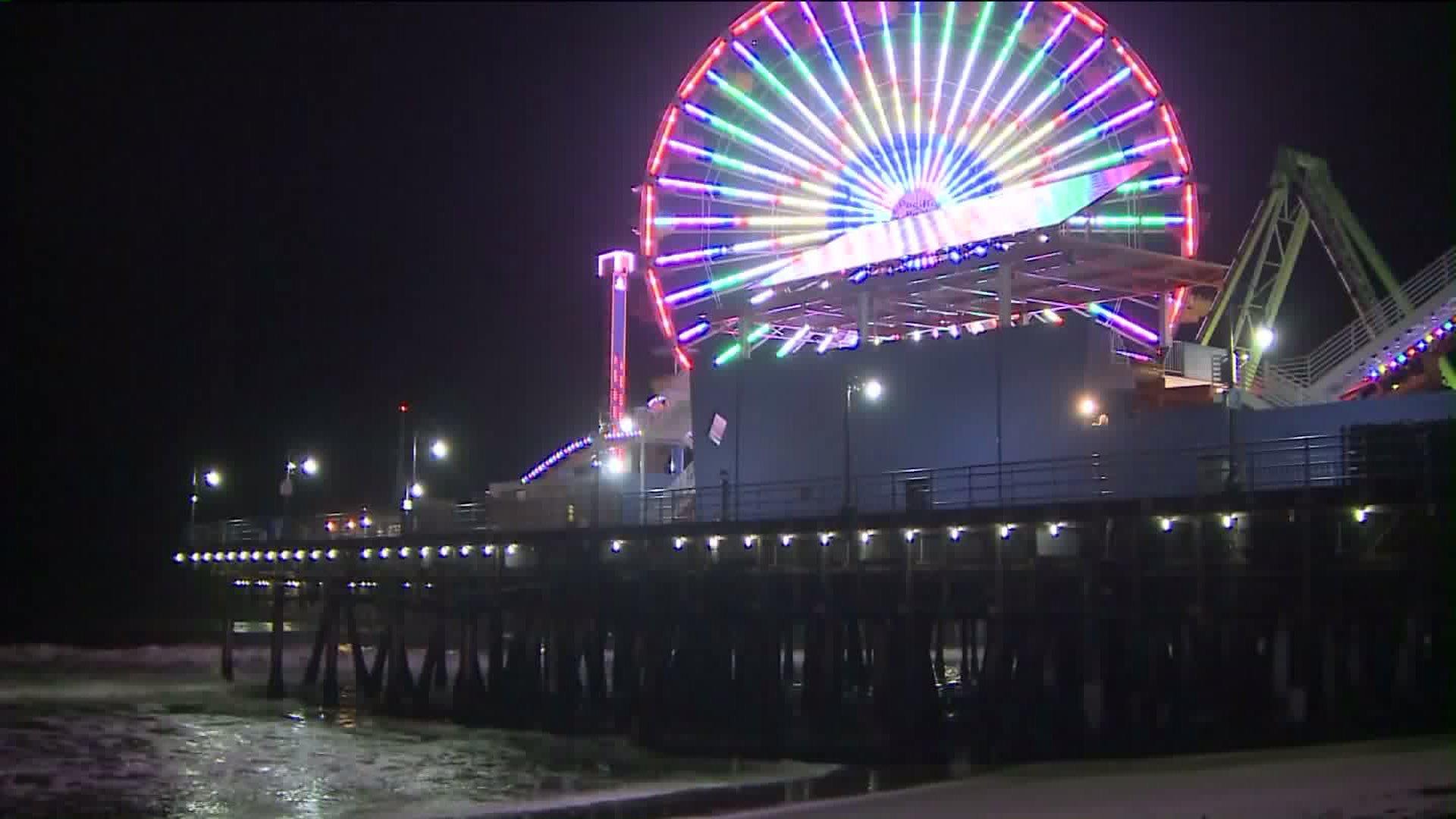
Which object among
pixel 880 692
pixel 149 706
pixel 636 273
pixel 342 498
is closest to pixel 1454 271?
pixel 880 692

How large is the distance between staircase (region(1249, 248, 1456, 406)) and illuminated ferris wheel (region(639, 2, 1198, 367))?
3.66 metres

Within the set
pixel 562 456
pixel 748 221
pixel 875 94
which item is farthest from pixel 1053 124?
pixel 562 456

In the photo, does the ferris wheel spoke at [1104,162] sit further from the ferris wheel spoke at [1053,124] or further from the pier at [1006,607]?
the pier at [1006,607]

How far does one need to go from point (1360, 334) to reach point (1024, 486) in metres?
10.1

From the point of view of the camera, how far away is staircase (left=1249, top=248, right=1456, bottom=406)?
30766mm

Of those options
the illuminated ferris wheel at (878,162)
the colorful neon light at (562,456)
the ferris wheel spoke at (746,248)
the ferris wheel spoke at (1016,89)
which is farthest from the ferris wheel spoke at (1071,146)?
the colorful neon light at (562,456)

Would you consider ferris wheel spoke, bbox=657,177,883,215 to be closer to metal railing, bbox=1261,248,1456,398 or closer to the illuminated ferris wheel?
the illuminated ferris wheel

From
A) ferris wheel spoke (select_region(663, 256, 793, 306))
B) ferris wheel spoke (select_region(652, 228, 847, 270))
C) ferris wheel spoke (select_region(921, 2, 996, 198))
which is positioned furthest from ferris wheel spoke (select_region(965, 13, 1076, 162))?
ferris wheel spoke (select_region(663, 256, 793, 306))

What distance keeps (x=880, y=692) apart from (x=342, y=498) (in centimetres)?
7689

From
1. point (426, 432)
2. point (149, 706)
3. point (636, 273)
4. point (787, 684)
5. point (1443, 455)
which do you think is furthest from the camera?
point (426, 432)

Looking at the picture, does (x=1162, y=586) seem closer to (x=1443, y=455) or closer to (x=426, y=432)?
(x=1443, y=455)

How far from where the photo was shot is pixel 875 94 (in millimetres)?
39750

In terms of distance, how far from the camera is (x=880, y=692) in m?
26.9

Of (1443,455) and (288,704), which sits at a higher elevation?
(1443,455)
